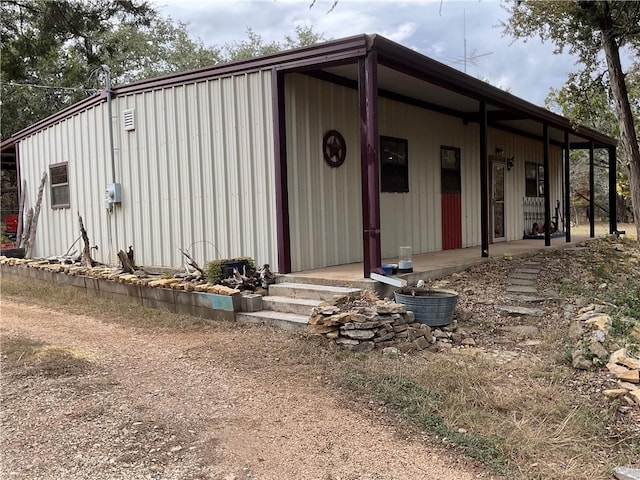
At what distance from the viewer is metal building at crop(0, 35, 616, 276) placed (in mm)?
6391

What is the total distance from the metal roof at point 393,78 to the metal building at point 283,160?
23mm

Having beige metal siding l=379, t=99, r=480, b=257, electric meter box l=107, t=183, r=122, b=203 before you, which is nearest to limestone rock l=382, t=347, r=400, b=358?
beige metal siding l=379, t=99, r=480, b=257

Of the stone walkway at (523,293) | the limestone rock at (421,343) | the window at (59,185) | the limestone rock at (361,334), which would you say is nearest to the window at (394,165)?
the stone walkway at (523,293)

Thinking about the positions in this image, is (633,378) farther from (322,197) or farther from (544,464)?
(322,197)

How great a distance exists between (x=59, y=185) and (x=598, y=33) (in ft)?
30.3

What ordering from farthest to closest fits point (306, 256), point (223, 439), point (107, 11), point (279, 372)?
point (107, 11)
point (306, 256)
point (279, 372)
point (223, 439)

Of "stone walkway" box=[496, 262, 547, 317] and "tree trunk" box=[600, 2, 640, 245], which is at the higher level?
"tree trunk" box=[600, 2, 640, 245]

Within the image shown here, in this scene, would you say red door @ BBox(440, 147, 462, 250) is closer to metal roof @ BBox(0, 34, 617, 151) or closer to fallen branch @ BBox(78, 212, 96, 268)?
metal roof @ BBox(0, 34, 617, 151)

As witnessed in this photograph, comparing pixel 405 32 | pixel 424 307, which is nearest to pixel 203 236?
pixel 424 307

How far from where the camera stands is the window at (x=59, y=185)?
32.1ft

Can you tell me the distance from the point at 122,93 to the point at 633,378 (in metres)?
7.60

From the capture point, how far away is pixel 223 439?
300 centimetres

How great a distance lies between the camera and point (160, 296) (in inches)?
259

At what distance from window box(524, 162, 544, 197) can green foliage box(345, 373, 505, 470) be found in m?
10.4
